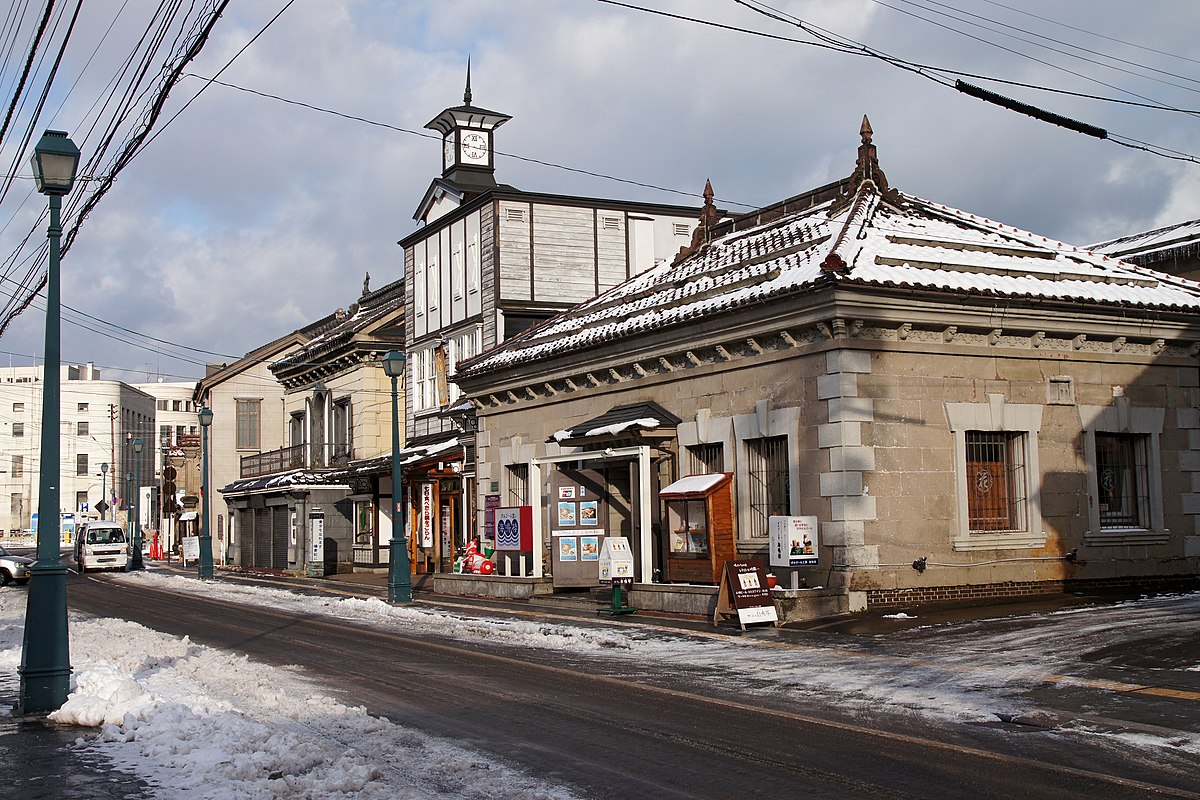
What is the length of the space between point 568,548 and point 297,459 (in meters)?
28.6

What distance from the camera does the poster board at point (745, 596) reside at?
56.5ft

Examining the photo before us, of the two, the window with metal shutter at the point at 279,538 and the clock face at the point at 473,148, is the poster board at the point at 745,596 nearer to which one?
the clock face at the point at 473,148

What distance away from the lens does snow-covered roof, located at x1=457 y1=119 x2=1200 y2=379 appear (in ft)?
63.6

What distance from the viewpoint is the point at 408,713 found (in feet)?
35.3

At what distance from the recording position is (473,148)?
3981cm

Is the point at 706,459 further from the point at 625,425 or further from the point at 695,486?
the point at 695,486

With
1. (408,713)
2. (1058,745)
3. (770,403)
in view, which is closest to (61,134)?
(408,713)

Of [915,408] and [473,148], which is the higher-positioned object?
[473,148]

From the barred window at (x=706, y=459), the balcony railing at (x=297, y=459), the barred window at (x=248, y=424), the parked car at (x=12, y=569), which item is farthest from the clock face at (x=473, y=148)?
the barred window at (x=248, y=424)

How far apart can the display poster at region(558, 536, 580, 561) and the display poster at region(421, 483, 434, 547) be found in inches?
533

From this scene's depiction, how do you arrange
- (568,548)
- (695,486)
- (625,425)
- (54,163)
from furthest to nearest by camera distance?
(568,548)
(625,425)
(695,486)
(54,163)

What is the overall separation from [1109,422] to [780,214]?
9.09 m

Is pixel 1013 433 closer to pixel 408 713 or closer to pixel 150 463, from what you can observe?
pixel 408 713

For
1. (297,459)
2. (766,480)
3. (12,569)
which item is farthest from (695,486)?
(297,459)
